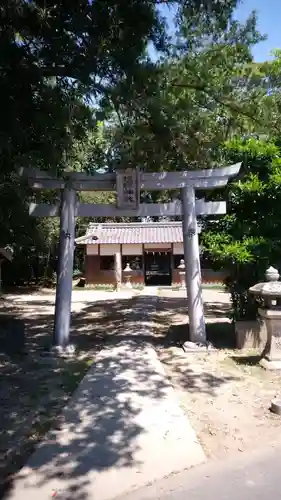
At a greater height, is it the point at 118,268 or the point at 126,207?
the point at 126,207

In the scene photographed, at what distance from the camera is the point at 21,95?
468 cm

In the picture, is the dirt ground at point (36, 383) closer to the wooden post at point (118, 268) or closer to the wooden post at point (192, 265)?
the wooden post at point (192, 265)

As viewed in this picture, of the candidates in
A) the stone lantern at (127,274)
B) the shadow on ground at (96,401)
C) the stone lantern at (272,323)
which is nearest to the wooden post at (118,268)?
the stone lantern at (127,274)

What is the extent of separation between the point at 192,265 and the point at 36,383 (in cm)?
371

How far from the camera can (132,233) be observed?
28.5m

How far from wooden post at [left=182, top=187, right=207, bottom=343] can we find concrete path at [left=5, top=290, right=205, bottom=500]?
210 centimetres

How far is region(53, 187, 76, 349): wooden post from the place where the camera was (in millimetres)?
8219

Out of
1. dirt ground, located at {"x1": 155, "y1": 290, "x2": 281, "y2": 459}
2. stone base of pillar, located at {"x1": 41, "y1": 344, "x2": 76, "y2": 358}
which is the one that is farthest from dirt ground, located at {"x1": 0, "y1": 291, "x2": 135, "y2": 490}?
dirt ground, located at {"x1": 155, "y1": 290, "x2": 281, "y2": 459}

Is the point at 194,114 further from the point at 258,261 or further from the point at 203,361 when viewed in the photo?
the point at 203,361

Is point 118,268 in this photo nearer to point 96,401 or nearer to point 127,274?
point 127,274

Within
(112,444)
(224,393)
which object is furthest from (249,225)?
(112,444)

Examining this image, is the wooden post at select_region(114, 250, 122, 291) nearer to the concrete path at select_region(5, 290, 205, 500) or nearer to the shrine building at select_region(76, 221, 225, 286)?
the shrine building at select_region(76, 221, 225, 286)

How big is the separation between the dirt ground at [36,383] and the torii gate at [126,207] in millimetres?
814

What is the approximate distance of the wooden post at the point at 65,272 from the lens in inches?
324
